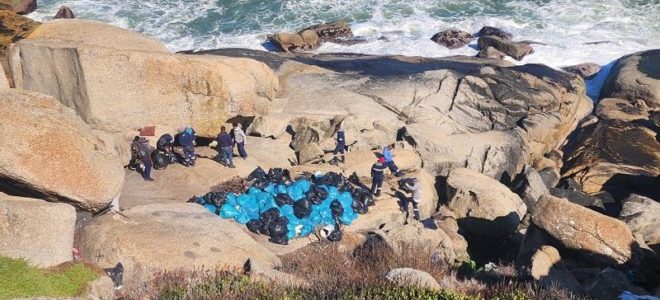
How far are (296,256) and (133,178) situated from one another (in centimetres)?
564

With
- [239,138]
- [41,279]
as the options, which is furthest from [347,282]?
[239,138]

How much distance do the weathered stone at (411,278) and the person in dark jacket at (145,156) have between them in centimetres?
815

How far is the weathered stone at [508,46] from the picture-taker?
31.2 meters

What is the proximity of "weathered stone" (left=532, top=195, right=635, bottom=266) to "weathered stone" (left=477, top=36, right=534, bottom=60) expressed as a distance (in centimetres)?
1816

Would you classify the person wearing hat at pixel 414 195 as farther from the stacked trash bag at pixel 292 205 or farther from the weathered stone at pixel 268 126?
the weathered stone at pixel 268 126

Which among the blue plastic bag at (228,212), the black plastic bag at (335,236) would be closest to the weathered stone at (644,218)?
the black plastic bag at (335,236)

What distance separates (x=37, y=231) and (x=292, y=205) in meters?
6.24

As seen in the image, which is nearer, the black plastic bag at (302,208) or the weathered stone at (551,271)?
the weathered stone at (551,271)

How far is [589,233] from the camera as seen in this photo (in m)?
14.2

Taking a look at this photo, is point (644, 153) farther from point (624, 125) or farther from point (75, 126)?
point (75, 126)

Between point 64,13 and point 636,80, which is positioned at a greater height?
point 636,80

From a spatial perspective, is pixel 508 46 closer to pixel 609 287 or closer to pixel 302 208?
pixel 302 208

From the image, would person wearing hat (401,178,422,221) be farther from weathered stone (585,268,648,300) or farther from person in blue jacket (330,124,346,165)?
weathered stone (585,268,648,300)

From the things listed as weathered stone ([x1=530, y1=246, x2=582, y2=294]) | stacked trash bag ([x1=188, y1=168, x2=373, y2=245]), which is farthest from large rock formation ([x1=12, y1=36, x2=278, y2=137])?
weathered stone ([x1=530, y1=246, x2=582, y2=294])
